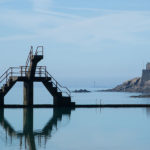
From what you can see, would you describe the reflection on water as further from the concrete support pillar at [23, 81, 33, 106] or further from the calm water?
the concrete support pillar at [23, 81, 33, 106]

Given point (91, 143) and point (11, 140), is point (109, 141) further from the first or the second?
point (11, 140)

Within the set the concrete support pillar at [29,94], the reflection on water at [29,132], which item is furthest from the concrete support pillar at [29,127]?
the concrete support pillar at [29,94]

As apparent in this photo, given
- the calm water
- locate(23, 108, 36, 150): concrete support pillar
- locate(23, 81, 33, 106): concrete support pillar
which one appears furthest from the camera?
locate(23, 81, 33, 106): concrete support pillar

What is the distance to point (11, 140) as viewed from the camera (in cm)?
2756

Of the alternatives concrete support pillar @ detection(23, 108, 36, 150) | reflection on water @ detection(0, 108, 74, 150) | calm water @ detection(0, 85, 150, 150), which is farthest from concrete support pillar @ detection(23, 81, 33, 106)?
reflection on water @ detection(0, 108, 74, 150)

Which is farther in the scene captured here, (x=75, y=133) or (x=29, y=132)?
(x=29, y=132)

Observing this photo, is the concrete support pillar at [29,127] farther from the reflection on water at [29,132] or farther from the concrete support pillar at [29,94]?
the concrete support pillar at [29,94]

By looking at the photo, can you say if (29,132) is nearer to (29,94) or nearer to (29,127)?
(29,127)

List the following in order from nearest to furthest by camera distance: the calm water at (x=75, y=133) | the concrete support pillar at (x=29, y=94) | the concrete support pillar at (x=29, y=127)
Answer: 1. the calm water at (x=75, y=133)
2. the concrete support pillar at (x=29, y=127)
3. the concrete support pillar at (x=29, y=94)

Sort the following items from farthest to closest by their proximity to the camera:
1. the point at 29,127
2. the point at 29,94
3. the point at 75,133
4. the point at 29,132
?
the point at 29,94 → the point at 29,127 → the point at 29,132 → the point at 75,133

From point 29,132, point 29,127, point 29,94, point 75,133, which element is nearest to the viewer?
point 75,133

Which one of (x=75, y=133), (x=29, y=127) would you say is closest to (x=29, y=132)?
(x=75, y=133)

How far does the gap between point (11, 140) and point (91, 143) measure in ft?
16.1

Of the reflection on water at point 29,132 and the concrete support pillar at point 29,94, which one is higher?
the concrete support pillar at point 29,94
